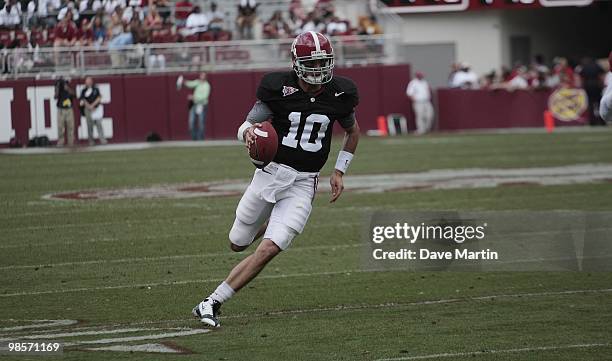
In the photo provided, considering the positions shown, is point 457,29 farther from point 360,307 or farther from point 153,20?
point 360,307

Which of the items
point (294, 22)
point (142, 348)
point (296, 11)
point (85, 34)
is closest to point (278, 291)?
point (142, 348)

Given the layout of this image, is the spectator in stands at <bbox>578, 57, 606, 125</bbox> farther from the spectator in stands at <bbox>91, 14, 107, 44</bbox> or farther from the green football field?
the green football field

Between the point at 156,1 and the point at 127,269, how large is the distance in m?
16.6

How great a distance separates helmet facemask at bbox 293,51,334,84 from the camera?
730cm

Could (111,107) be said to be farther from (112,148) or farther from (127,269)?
(127,269)

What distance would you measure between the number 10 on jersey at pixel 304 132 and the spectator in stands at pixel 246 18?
2171 cm

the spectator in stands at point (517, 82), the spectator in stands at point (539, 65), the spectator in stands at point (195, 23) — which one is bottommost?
the spectator in stands at point (517, 82)

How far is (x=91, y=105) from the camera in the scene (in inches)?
985

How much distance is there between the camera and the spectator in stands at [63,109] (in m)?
24.1

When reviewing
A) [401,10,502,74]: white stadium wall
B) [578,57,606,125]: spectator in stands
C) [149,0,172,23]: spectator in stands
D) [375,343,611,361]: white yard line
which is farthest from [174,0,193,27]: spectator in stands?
[375,343,611,361]: white yard line

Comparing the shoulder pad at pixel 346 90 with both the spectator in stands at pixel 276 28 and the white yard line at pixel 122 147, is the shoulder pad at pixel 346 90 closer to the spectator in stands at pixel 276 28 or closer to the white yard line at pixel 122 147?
the white yard line at pixel 122 147

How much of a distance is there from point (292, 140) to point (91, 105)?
18100 mm

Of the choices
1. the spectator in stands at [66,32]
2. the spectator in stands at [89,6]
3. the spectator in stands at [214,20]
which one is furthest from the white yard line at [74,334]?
the spectator in stands at [214,20]

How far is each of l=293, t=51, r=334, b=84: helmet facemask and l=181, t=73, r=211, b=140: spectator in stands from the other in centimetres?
1936
